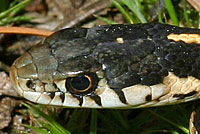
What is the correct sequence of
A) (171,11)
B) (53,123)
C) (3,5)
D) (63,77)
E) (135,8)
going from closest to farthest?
(63,77)
(53,123)
(171,11)
(135,8)
(3,5)

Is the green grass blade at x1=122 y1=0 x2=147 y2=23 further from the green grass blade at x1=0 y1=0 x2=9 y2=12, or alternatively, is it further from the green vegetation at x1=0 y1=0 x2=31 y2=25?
the green grass blade at x1=0 y1=0 x2=9 y2=12

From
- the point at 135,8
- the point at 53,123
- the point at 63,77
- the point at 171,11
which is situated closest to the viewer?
the point at 63,77

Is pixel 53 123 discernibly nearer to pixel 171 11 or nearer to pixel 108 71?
pixel 108 71

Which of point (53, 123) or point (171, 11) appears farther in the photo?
point (171, 11)

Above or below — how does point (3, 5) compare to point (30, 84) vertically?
above

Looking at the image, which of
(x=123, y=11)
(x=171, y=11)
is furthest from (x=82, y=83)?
(x=171, y=11)

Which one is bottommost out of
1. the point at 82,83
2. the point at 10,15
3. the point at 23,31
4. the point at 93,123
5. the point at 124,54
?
the point at 93,123

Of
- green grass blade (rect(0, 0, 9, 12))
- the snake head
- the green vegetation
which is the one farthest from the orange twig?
the snake head

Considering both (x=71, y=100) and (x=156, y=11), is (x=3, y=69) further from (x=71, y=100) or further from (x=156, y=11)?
(x=156, y=11)

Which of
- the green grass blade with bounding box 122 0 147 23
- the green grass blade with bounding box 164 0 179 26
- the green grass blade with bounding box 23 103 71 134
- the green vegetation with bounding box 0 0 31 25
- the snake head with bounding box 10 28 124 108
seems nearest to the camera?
the snake head with bounding box 10 28 124 108
